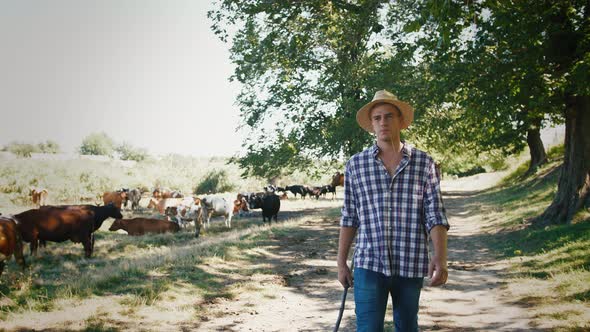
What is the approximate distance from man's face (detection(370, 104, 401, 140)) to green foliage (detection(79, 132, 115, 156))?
3522 inches

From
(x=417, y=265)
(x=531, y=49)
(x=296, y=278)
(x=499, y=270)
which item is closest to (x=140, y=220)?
(x=296, y=278)

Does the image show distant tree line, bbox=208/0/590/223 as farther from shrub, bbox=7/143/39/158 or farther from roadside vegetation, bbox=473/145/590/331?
shrub, bbox=7/143/39/158

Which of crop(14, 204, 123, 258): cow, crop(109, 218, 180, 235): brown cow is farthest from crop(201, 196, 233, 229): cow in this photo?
crop(14, 204, 123, 258): cow

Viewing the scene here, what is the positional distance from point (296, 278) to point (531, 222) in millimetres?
7961

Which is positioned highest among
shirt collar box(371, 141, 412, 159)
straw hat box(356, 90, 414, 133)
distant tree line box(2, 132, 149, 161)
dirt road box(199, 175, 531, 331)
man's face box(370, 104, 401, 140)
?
distant tree line box(2, 132, 149, 161)

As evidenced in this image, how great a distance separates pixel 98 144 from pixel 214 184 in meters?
51.9

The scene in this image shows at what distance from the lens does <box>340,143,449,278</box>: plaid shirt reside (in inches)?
126

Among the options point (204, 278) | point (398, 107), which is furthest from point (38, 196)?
point (398, 107)

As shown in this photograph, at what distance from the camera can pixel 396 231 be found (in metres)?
3.25

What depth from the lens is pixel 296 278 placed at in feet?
30.1

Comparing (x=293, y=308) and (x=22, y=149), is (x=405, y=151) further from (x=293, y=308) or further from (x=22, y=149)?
(x=22, y=149)

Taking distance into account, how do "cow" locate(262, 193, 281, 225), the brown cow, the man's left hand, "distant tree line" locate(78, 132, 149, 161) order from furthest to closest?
"distant tree line" locate(78, 132, 149, 161) < "cow" locate(262, 193, 281, 225) < the brown cow < the man's left hand

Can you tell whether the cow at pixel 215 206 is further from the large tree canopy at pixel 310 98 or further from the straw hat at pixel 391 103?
the straw hat at pixel 391 103

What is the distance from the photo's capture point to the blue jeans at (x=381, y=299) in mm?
3191
